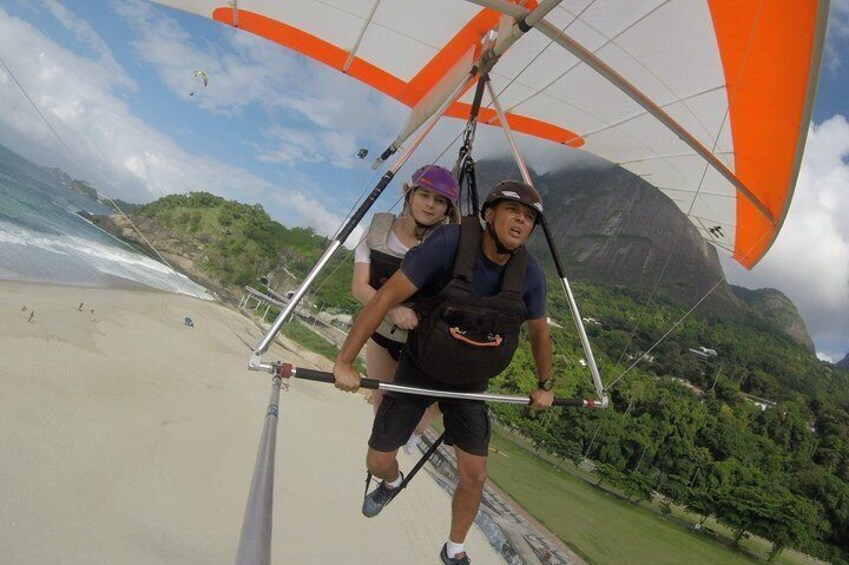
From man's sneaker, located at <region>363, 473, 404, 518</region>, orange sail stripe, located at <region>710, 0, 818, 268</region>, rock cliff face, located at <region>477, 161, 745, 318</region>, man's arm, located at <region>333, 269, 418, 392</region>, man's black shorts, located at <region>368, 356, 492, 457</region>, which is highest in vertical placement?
rock cliff face, located at <region>477, 161, 745, 318</region>

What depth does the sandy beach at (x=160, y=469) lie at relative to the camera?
498 cm

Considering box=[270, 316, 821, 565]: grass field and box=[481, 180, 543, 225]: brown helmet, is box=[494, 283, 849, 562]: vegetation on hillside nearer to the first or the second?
box=[270, 316, 821, 565]: grass field

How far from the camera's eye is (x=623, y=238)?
15600 cm

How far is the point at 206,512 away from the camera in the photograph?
19.3ft

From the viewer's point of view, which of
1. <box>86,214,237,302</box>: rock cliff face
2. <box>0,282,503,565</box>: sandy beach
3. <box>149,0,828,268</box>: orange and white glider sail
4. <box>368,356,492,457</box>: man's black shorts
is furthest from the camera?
<box>86,214,237,302</box>: rock cliff face

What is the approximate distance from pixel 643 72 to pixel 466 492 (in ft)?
11.0

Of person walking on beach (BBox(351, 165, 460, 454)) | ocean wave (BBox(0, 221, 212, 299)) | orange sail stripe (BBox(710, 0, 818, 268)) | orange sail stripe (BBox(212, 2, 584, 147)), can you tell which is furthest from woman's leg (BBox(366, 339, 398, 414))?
ocean wave (BBox(0, 221, 212, 299))

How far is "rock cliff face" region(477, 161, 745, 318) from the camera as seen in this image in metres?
136

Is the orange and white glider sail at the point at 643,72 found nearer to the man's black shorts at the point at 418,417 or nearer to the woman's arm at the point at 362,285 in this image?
the woman's arm at the point at 362,285

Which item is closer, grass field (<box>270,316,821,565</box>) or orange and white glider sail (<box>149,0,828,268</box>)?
orange and white glider sail (<box>149,0,828,268</box>)

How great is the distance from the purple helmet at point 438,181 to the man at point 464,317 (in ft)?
1.52

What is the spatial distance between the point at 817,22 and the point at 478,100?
190cm

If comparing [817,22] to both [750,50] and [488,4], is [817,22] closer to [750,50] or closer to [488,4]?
[750,50]

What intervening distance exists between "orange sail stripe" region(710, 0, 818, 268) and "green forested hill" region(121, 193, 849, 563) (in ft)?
4.80
